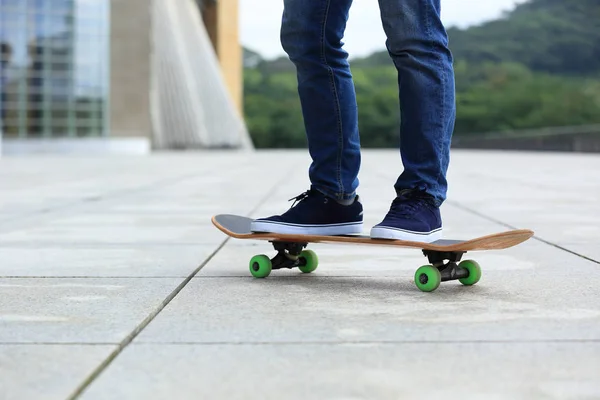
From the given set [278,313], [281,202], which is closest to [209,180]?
[281,202]

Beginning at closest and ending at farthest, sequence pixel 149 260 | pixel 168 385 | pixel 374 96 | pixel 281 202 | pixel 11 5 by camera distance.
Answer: pixel 168 385, pixel 149 260, pixel 281 202, pixel 11 5, pixel 374 96

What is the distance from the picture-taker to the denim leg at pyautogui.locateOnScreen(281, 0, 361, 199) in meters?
3.42

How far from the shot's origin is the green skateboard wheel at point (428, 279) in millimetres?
2992

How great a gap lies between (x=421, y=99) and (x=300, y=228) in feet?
2.22

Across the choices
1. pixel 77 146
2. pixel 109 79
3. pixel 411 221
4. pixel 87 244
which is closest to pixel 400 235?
pixel 411 221

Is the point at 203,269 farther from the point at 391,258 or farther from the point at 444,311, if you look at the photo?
the point at 444,311

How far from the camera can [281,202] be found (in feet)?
25.5

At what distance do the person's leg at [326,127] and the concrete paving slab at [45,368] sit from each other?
1.36m

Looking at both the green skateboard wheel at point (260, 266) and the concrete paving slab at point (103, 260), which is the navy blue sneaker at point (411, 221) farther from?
the concrete paving slab at point (103, 260)

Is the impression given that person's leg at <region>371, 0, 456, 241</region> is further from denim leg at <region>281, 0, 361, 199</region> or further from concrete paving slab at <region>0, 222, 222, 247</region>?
concrete paving slab at <region>0, 222, 222, 247</region>

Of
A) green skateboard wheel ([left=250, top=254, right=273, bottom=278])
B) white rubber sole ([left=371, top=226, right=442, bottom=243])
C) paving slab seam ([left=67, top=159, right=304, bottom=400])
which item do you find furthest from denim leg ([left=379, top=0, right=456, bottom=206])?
paving slab seam ([left=67, top=159, right=304, bottom=400])

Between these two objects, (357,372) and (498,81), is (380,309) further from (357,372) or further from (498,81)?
(498,81)

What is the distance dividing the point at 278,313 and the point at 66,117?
38.4m

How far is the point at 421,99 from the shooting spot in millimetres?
3234
